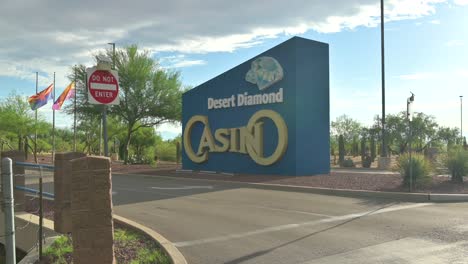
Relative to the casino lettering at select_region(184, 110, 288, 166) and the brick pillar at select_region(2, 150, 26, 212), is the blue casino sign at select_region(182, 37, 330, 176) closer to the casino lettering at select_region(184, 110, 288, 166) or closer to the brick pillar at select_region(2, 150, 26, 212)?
the casino lettering at select_region(184, 110, 288, 166)

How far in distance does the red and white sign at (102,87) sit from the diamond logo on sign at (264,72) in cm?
1358

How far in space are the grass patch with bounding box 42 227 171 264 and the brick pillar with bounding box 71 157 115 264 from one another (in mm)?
888

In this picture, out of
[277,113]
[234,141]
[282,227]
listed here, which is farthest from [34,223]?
[234,141]

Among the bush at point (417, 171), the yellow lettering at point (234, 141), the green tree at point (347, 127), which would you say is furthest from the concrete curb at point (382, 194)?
the green tree at point (347, 127)

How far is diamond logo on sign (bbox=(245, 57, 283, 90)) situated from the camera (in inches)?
850

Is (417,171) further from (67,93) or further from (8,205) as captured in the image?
(67,93)

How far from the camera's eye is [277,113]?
21375 millimetres

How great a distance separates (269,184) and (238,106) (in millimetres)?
7364

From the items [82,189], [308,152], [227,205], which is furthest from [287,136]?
[82,189]

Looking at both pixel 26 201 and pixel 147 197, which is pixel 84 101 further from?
pixel 26 201

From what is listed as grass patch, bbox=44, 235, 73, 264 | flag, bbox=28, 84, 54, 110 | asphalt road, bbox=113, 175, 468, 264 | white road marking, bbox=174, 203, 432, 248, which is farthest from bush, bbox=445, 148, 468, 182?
flag, bbox=28, 84, 54, 110

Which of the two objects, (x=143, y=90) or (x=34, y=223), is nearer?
(x=34, y=223)

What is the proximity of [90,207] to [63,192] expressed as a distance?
2.36 metres

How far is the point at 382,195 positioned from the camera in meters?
13.9
